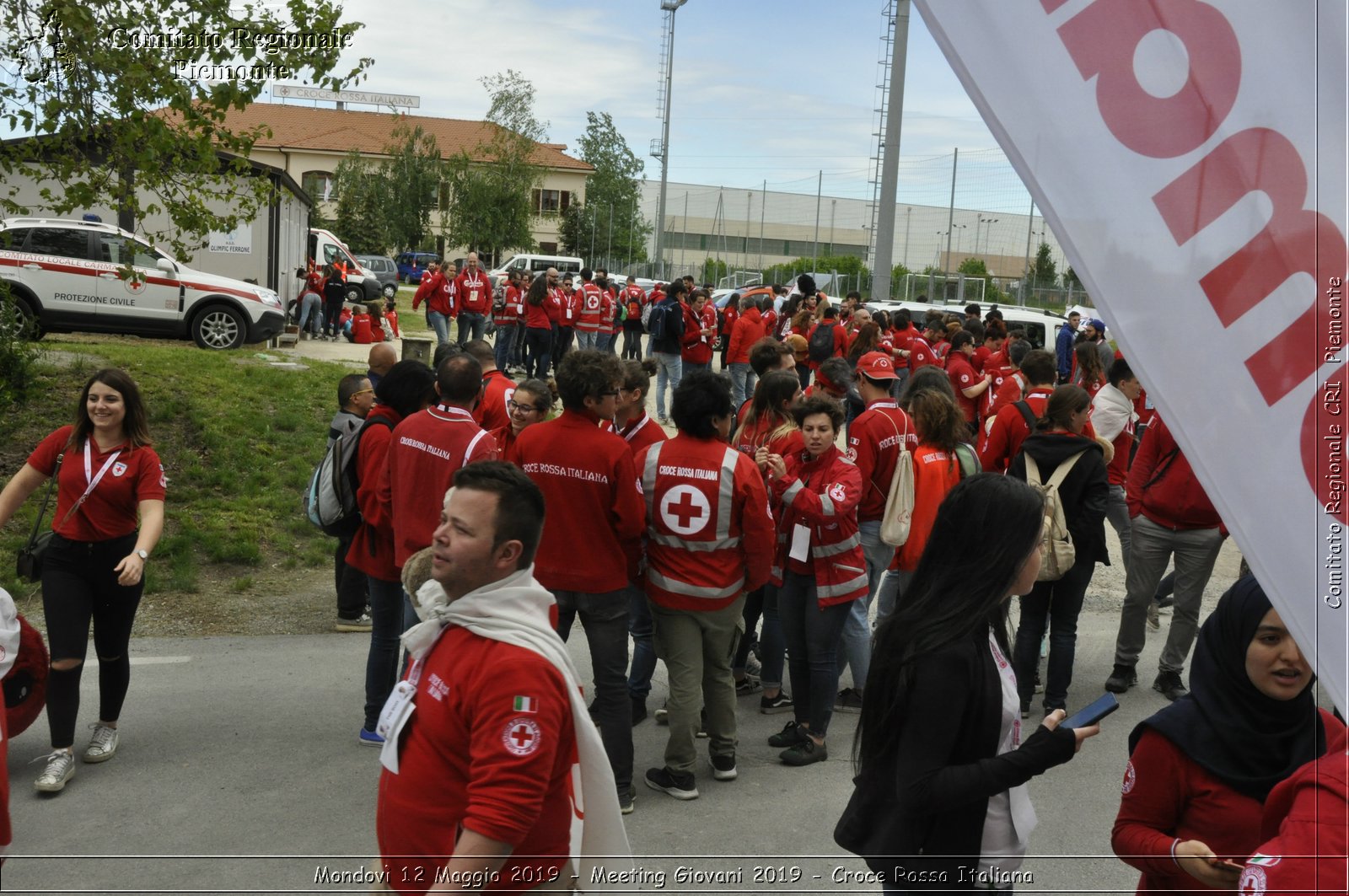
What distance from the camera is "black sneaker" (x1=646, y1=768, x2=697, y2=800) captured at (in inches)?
206

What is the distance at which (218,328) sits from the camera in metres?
17.8

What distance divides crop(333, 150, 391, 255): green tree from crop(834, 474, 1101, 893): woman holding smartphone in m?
55.5

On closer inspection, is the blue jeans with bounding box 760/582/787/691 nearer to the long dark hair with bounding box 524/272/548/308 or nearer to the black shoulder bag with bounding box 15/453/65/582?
the black shoulder bag with bounding box 15/453/65/582

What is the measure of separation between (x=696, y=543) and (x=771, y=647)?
165 cm

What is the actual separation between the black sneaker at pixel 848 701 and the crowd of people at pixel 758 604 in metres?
0.03

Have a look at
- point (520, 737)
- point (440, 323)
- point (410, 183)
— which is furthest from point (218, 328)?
point (410, 183)

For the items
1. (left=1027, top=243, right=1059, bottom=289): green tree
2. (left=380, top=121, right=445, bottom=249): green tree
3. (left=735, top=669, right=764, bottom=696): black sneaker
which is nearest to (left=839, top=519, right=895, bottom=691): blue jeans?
(left=735, top=669, right=764, bottom=696): black sneaker

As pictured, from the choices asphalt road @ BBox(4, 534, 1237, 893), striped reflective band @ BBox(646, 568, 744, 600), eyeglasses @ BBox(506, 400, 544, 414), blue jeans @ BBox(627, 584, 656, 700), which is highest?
eyeglasses @ BBox(506, 400, 544, 414)

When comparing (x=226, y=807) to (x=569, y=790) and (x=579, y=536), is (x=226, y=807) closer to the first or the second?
(x=579, y=536)

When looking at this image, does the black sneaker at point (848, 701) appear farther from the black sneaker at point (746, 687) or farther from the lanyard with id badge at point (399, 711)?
the lanyard with id badge at point (399, 711)

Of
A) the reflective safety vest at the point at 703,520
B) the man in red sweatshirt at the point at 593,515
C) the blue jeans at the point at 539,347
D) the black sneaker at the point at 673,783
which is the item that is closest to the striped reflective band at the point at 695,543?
the reflective safety vest at the point at 703,520

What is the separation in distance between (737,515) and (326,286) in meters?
19.8

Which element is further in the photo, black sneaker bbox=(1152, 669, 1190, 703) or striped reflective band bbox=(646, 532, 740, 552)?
black sneaker bbox=(1152, 669, 1190, 703)

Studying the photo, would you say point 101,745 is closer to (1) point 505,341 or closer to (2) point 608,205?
(1) point 505,341
